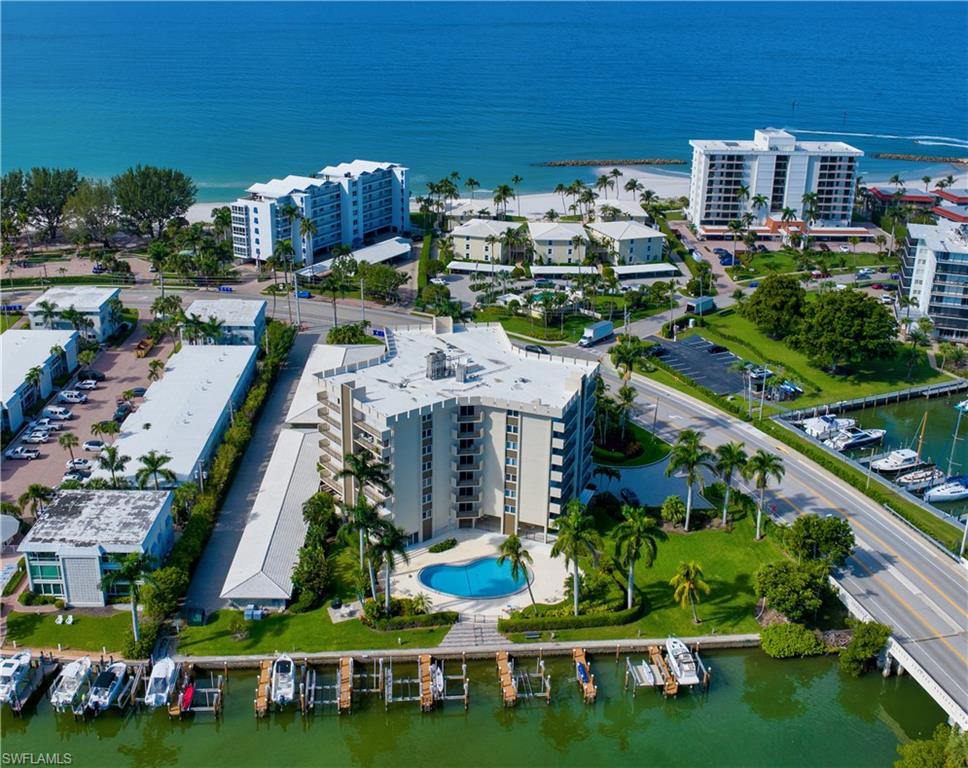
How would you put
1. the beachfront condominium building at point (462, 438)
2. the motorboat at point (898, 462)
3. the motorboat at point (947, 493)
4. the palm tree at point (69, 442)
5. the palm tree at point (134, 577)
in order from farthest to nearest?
1. the motorboat at point (898, 462)
2. the palm tree at point (69, 442)
3. the motorboat at point (947, 493)
4. the beachfront condominium building at point (462, 438)
5. the palm tree at point (134, 577)

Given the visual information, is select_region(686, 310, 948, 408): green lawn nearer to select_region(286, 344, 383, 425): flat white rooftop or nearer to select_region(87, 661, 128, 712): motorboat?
select_region(286, 344, 383, 425): flat white rooftop

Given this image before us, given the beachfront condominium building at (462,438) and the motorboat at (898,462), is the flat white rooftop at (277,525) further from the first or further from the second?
the motorboat at (898,462)

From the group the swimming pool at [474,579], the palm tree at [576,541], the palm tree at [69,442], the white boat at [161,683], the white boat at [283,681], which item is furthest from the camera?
the palm tree at [69,442]

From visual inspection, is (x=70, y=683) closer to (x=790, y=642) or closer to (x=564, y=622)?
(x=564, y=622)

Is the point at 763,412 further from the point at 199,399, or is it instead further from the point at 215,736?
the point at 215,736

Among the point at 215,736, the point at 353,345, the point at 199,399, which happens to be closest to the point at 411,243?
the point at 353,345

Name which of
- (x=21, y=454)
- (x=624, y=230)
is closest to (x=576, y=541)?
(x=21, y=454)

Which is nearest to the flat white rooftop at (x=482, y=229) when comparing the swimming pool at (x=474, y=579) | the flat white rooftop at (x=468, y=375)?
the flat white rooftop at (x=468, y=375)
